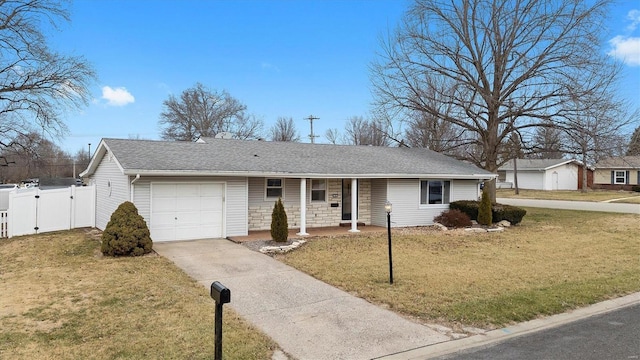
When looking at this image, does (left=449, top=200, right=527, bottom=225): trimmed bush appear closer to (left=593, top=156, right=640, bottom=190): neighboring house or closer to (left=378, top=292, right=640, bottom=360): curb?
(left=378, top=292, right=640, bottom=360): curb

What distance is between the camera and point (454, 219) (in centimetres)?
1617

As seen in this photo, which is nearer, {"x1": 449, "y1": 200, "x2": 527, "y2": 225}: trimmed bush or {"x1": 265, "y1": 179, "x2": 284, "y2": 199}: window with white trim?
{"x1": 265, "y1": 179, "x2": 284, "y2": 199}: window with white trim

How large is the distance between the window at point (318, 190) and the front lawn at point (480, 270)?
9.90 ft

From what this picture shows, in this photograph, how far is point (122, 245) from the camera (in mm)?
9820

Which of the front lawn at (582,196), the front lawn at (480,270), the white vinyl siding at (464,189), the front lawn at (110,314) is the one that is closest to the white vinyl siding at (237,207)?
the front lawn at (480,270)

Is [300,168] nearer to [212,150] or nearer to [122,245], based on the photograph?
[212,150]

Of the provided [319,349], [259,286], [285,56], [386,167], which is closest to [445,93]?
[386,167]

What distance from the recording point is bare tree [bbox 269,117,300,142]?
52653mm

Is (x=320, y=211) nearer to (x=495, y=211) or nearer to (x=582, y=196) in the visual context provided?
(x=495, y=211)

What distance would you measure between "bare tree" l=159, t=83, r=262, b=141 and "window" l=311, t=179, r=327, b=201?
34451mm

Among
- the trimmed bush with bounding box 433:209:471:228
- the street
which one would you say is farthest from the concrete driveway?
the trimmed bush with bounding box 433:209:471:228

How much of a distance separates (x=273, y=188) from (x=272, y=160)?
3.40ft

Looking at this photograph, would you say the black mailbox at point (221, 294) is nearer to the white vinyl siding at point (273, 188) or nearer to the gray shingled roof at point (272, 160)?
the gray shingled roof at point (272, 160)

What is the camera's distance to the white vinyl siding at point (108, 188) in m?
12.2
